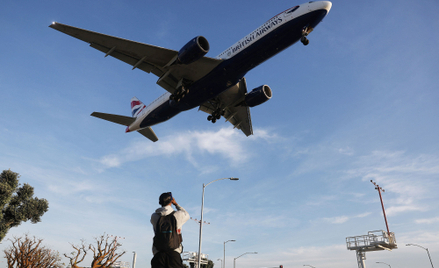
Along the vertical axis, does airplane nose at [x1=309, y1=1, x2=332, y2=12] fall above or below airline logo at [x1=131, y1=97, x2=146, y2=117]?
below

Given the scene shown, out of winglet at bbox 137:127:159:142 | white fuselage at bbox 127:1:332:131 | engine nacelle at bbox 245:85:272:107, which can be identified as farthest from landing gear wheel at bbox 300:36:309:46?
winglet at bbox 137:127:159:142

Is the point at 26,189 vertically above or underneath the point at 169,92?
underneath

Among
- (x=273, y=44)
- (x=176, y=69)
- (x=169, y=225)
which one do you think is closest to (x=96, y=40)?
(x=176, y=69)

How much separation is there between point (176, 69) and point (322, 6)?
1248 cm

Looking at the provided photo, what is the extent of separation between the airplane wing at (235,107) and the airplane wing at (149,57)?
214 inches

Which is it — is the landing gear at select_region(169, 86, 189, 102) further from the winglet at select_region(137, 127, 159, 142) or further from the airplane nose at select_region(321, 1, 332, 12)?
the airplane nose at select_region(321, 1, 332, 12)

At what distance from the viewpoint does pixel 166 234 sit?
3621 mm

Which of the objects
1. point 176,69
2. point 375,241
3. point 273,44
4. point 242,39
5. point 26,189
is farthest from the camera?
point 26,189

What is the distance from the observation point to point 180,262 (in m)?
3.77

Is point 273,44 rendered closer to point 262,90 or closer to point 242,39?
point 242,39

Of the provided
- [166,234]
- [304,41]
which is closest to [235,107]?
[304,41]

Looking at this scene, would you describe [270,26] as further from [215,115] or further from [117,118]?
[117,118]

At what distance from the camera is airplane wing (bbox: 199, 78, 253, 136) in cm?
2902

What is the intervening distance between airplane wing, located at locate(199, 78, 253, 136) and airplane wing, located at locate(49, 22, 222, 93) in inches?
214
